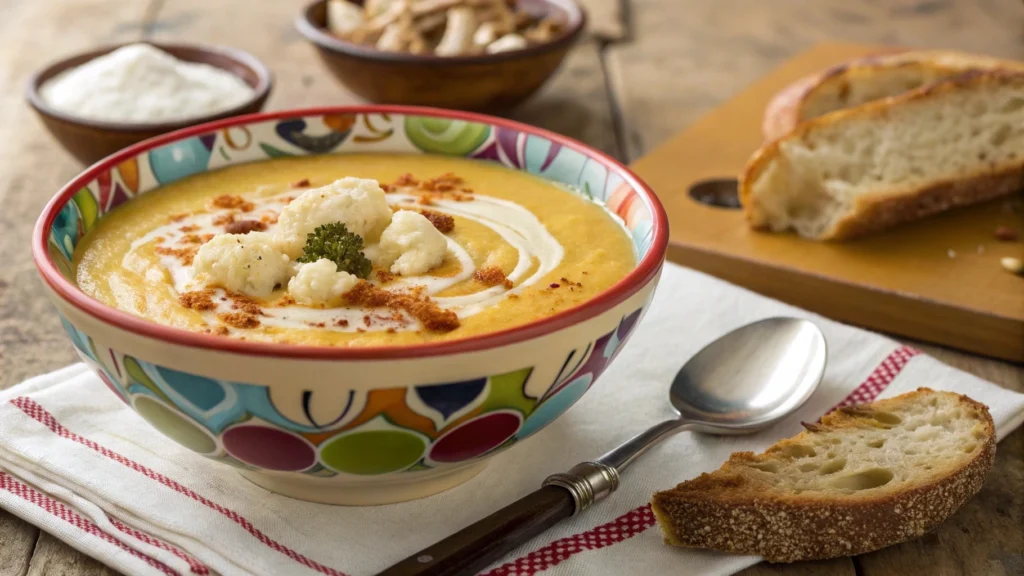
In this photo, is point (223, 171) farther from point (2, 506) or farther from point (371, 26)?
point (371, 26)

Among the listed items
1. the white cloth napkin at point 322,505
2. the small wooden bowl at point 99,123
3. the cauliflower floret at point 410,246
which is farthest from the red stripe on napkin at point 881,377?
the small wooden bowl at point 99,123

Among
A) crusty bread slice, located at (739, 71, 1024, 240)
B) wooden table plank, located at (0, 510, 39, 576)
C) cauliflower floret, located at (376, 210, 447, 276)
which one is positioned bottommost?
crusty bread slice, located at (739, 71, 1024, 240)

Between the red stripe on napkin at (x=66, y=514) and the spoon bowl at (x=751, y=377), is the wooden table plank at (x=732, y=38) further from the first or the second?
the red stripe on napkin at (x=66, y=514)

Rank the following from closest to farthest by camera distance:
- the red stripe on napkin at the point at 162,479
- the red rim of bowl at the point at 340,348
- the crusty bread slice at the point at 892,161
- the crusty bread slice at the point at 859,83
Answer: the red rim of bowl at the point at 340,348
the red stripe on napkin at the point at 162,479
the crusty bread slice at the point at 892,161
the crusty bread slice at the point at 859,83

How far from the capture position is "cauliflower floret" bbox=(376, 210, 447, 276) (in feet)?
5.63

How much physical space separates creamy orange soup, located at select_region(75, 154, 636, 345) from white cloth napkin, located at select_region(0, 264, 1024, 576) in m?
0.28

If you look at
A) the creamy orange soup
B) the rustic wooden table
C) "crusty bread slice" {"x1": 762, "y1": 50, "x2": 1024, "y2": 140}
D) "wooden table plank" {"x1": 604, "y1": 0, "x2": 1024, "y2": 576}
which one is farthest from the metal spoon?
"crusty bread slice" {"x1": 762, "y1": 50, "x2": 1024, "y2": 140}

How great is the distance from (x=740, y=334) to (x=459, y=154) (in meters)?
0.67

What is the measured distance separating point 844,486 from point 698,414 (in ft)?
0.94

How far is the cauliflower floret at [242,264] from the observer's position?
5.38ft

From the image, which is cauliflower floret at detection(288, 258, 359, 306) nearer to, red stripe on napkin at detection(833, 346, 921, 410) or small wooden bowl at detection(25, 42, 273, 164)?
red stripe on napkin at detection(833, 346, 921, 410)

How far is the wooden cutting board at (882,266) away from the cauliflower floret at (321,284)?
121 centimetres

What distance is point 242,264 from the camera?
1.64 metres

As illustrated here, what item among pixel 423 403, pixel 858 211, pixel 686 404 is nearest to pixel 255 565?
pixel 423 403
